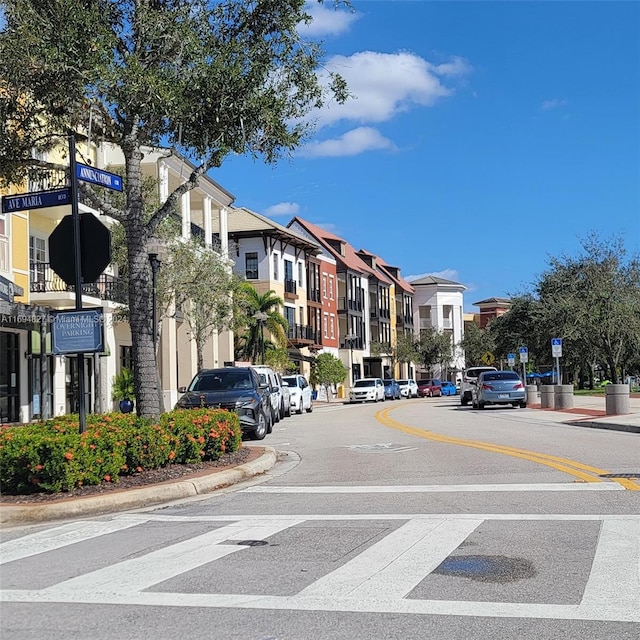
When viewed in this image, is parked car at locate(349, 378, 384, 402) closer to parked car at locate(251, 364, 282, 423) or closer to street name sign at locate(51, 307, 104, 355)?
parked car at locate(251, 364, 282, 423)

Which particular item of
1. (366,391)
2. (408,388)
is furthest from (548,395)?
(408,388)

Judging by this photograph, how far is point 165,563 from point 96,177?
6474 mm

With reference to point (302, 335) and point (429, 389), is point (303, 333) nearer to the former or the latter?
point (302, 335)

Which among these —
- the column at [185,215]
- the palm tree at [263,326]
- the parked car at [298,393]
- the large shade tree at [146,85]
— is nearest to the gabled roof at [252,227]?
→ the palm tree at [263,326]

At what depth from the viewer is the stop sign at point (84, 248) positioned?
1177 cm

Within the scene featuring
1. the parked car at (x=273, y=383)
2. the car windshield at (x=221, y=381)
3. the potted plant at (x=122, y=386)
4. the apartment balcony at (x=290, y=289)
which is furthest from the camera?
the apartment balcony at (x=290, y=289)

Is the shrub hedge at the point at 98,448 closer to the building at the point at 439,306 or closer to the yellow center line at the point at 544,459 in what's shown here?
the yellow center line at the point at 544,459

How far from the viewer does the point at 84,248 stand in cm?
1193

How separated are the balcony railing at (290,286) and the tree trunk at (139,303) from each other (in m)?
50.0

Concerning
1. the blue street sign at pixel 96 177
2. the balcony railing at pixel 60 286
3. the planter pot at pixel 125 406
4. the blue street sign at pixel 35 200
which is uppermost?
the balcony railing at pixel 60 286

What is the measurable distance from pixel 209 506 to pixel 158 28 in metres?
7.55

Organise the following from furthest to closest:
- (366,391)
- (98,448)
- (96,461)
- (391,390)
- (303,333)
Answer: (303,333) < (391,390) < (366,391) < (98,448) < (96,461)

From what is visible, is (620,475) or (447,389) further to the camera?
(447,389)

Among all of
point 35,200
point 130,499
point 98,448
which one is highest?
point 35,200
